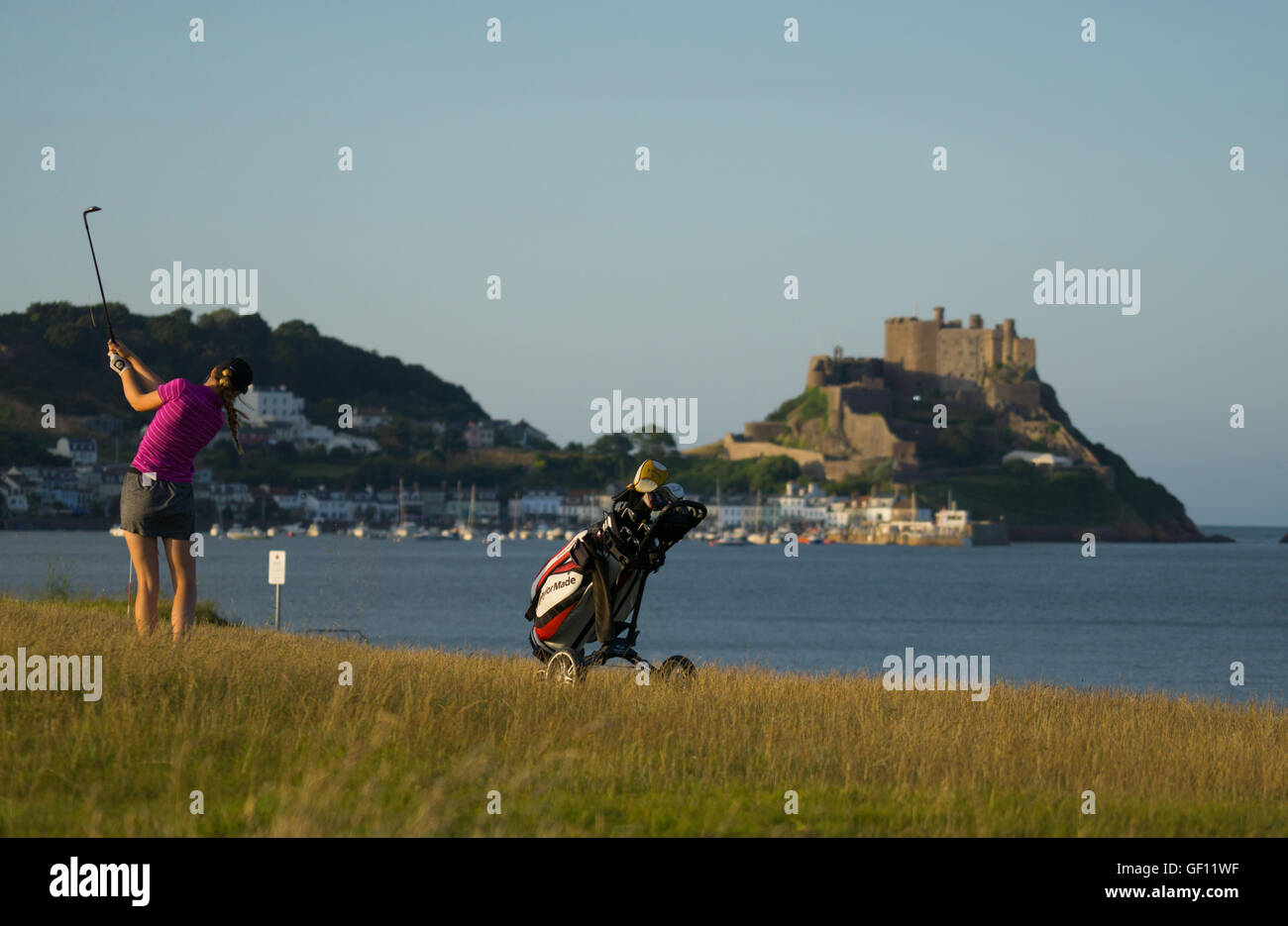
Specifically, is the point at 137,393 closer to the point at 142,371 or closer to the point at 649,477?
the point at 142,371

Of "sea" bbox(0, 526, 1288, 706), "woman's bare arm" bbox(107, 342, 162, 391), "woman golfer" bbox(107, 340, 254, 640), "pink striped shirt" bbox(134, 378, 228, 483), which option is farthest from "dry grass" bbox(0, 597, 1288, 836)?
"sea" bbox(0, 526, 1288, 706)

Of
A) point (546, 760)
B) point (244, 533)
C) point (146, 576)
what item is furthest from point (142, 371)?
point (244, 533)

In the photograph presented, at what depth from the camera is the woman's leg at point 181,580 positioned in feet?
33.7

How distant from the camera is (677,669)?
37.9ft

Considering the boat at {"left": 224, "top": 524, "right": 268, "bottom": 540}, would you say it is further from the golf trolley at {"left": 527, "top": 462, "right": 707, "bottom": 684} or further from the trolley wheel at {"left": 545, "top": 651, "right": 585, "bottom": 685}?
the trolley wheel at {"left": 545, "top": 651, "right": 585, "bottom": 685}

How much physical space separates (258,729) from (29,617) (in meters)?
5.57

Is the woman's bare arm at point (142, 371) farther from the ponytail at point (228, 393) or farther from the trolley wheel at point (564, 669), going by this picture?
the trolley wheel at point (564, 669)

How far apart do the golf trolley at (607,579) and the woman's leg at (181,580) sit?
234 cm

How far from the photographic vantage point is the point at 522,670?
40.3 feet

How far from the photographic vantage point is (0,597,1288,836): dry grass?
277 inches

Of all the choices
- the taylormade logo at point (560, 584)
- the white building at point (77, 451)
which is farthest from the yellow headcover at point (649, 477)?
the white building at point (77, 451)

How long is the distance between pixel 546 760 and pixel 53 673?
3.40 m
